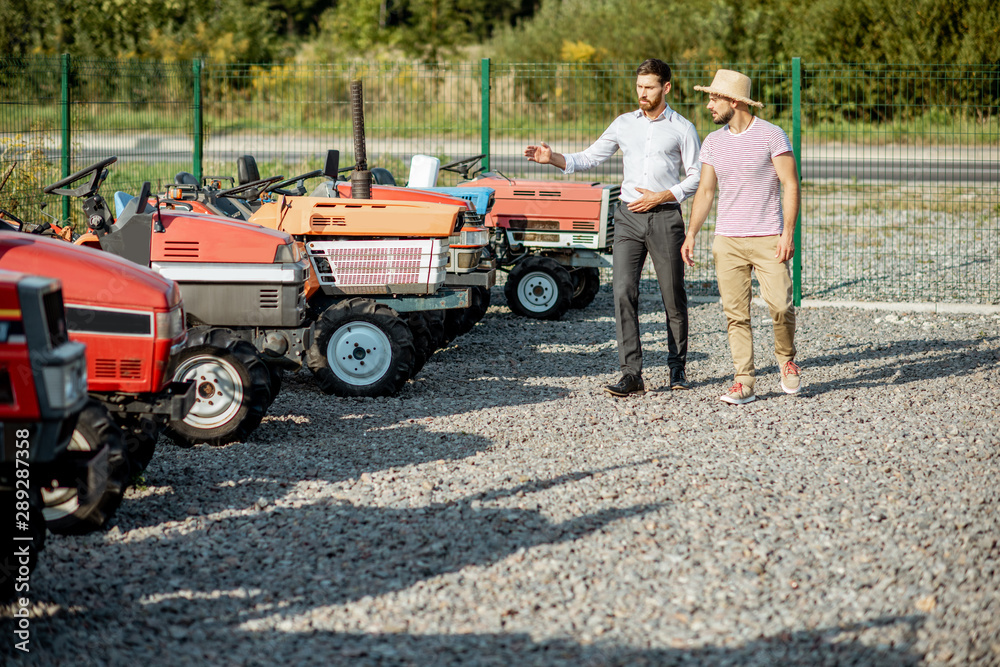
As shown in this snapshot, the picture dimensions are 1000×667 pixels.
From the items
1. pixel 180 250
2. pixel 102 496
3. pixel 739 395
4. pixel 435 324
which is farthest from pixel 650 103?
pixel 102 496

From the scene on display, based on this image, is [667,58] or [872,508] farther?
[667,58]

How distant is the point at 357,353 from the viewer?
7.18 metres

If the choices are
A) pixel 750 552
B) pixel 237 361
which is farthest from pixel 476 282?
pixel 750 552

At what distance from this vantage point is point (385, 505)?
194 inches

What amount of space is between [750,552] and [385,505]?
1.61 meters

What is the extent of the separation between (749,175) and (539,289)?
147 inches

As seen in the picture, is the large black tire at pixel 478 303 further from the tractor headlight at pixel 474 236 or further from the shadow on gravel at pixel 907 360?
the shadow on gravel at pixel 907 360

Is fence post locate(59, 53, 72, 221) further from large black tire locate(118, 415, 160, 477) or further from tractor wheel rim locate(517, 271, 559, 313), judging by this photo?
large black tire locate(118, 415, 160, 477)

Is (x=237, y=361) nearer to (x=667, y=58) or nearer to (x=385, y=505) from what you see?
(x=385, y=505)

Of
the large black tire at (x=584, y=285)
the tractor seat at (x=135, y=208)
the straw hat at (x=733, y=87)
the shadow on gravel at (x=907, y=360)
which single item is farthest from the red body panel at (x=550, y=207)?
the tractor seat at (x=135, y=208)

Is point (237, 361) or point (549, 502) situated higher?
point (237, 361)

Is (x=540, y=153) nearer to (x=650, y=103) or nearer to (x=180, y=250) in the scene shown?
(x=650, y=103)

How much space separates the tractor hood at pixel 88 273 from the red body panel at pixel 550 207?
534cm

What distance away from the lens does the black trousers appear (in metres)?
6.93
